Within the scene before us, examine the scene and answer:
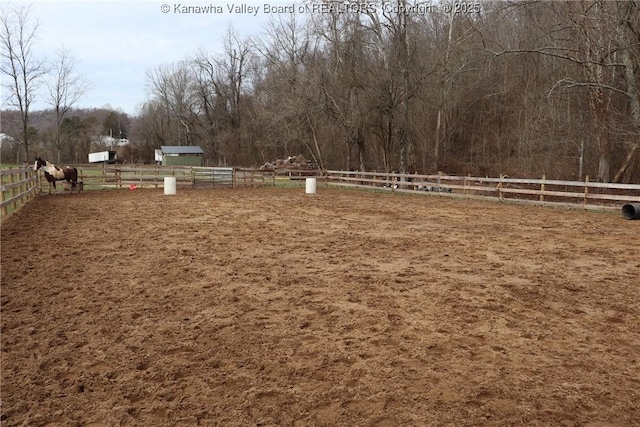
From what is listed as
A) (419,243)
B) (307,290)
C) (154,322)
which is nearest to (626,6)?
(419,243)

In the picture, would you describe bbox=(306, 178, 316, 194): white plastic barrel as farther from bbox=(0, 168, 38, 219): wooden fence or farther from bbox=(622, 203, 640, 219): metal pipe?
bbox=(622, 203, 640, 219): metal pipe

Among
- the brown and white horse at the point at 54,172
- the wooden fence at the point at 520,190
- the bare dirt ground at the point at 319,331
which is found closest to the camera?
the bare dirt ground at the point at 319,331

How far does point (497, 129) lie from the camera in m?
30.2

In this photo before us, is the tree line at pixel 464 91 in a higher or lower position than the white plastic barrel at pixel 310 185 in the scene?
higher

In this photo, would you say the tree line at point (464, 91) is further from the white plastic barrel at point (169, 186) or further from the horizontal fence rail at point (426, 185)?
the white plastic barrel at point (169, 186)

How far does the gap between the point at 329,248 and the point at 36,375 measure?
5.20 m

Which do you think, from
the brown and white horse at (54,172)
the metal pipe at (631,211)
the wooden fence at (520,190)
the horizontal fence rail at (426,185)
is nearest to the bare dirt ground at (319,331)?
the metal pipe at (631,211)

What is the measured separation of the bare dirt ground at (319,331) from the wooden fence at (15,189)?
324 centimetres

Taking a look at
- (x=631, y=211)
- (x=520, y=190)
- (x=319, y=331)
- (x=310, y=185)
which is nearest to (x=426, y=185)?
(x=520, y=190)

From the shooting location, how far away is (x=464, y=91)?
31.9 m

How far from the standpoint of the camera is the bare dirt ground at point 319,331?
281 centimetres

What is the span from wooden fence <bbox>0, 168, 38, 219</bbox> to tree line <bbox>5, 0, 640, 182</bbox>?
15.9 metres

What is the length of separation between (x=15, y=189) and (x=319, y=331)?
51.3ft

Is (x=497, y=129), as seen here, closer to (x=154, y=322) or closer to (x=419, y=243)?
(x=419, y=243)
